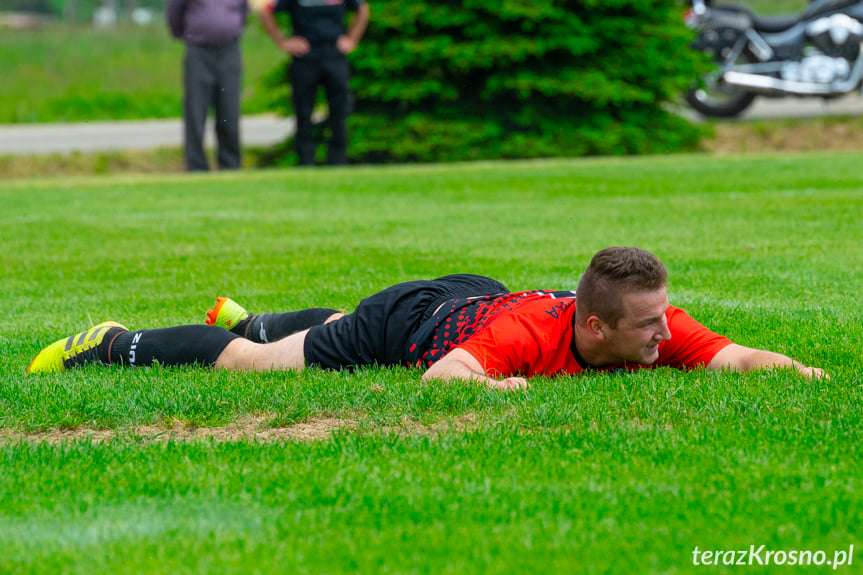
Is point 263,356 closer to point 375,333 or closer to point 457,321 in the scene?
point 375,333

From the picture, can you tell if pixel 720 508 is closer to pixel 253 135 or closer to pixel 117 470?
pixel 117 470

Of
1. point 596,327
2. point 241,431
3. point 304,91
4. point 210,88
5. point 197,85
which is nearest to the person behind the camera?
point 241,431

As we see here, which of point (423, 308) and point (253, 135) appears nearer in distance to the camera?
point (423, 308)

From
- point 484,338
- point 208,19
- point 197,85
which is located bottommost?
point 484,338

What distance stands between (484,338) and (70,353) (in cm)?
175

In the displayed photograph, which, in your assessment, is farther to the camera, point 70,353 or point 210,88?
point 210,88

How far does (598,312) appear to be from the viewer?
3.90m

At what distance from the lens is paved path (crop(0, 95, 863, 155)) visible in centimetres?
1836

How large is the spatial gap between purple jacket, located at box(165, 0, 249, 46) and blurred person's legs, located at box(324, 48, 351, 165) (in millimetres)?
1217

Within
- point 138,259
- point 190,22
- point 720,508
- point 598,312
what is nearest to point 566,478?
point 720,508

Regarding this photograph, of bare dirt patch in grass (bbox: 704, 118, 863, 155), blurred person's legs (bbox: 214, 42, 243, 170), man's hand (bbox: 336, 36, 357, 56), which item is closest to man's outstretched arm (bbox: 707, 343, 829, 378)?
man's hand (bbox: 336, 36, 357, 56)

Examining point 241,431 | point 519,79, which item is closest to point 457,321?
point 241,431

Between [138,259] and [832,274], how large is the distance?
4538 millimetres

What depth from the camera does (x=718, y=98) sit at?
19.9 m
